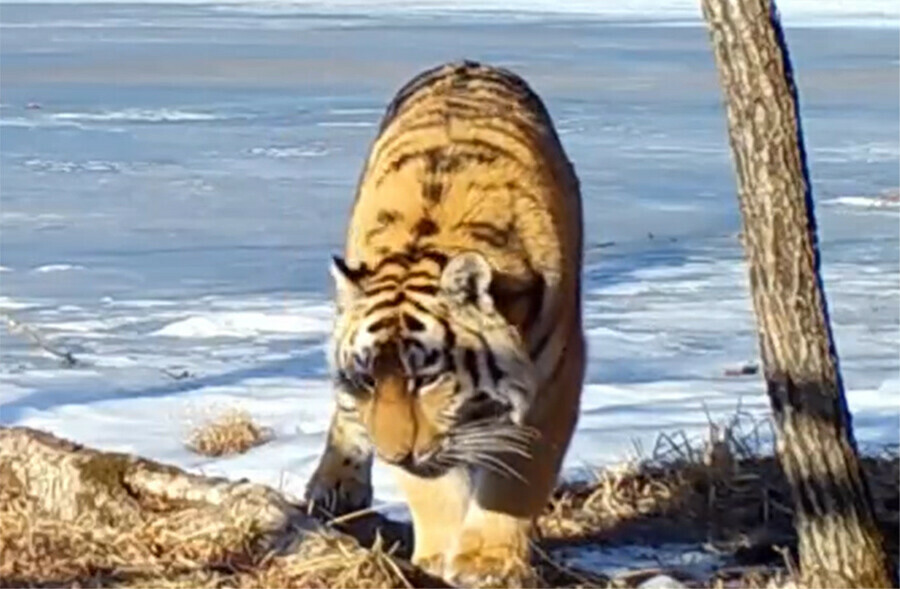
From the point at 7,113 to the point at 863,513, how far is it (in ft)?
48.8

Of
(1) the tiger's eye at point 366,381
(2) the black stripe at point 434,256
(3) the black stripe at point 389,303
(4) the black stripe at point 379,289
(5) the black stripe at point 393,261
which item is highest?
(2) the black stripe at point 434,256

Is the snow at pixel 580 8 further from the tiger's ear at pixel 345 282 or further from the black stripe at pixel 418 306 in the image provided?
the black stripe at pixel 418 306

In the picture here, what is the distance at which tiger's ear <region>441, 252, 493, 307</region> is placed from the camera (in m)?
4.38

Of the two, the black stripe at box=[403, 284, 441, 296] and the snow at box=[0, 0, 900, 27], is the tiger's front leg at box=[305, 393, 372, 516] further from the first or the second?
the snow at box=[0, 0, 900, 27]

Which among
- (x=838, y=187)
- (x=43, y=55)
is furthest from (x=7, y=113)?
(x=838, y=187)

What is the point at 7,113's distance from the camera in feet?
59.9

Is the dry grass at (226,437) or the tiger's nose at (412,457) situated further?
the dry grass at (226,437)

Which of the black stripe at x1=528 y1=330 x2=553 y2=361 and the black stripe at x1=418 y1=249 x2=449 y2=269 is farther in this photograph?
the black stripe at x1=528 y1=330 x2=553 y2=361

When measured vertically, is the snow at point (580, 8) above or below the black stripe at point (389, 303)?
above

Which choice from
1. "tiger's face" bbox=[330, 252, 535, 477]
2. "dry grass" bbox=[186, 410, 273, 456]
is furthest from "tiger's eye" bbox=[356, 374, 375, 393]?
"dry grass" bbox=[186, 410, 273, 456]

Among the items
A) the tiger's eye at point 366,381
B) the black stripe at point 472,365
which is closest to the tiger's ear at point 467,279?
the black stripe at point 472,365

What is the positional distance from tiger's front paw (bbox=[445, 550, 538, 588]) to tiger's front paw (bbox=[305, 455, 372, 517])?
0.68 metres

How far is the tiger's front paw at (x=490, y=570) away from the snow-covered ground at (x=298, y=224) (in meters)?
1.03

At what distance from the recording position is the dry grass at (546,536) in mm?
4629
